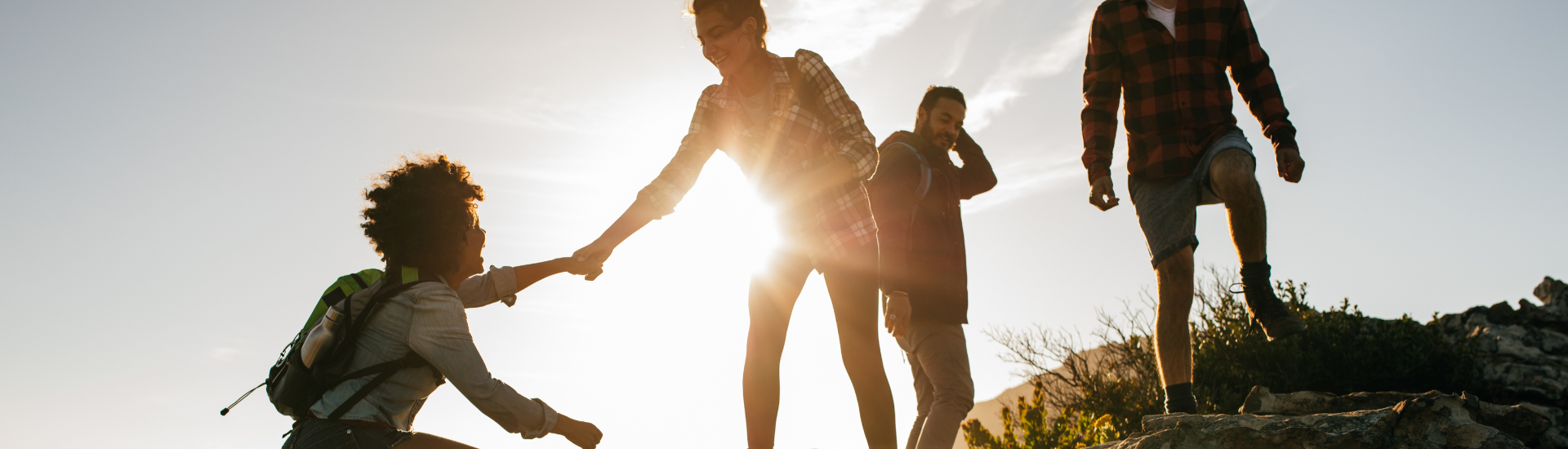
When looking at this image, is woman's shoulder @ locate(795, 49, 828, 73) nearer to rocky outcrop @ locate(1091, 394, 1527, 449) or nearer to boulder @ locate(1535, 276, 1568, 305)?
rocky outcrop @ locate(1091, 394, 1527, 449)

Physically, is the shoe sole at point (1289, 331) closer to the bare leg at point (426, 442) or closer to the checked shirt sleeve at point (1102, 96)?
the checked shirt sleeve at point (1102, 96)

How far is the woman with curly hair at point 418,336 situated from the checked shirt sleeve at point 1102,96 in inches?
101

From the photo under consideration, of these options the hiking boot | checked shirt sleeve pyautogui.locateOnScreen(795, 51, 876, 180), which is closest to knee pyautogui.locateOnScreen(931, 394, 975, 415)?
the hiking boot

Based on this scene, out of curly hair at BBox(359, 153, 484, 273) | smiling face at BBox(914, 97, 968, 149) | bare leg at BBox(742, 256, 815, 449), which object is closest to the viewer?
curly hair at BBox(359, 153, 484, 273)

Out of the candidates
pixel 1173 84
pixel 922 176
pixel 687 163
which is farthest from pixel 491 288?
pixel 1173 84

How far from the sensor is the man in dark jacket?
12.6ft

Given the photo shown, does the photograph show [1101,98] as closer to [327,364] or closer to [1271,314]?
[1271,314]

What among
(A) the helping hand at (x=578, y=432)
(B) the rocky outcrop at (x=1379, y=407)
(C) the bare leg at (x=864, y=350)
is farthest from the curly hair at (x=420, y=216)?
(B) the rocky outcrop at (x=1379, y=407)

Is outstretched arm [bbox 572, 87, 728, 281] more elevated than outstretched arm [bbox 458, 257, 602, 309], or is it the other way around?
outstretched arm [bbox 572, 87, 728, 281]

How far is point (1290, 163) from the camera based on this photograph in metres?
3.30

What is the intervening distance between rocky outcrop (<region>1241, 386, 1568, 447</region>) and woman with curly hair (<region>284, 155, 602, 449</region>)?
251 cm

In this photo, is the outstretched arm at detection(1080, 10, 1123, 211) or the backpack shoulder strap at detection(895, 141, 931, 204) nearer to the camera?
the outstretched arm at detection(1080, 10, 1123, 211)

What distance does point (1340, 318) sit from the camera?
9656mm

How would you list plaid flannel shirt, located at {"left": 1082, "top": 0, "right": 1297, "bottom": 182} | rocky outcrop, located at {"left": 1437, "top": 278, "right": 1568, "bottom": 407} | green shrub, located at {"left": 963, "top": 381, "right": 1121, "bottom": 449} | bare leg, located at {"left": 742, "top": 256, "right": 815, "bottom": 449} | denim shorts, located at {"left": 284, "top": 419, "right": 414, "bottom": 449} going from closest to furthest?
1. denim shorts, located at {"left": 284, "top": 419, "right": 414, "bottom": 449}
2. bare leg, located at {"left": 742, "top": 256, "right": 815, "bottom": 449}
3. plaid flannel shirt, located at {"left": 1082, "top": 0, "right": 1297, "bottom": 182}
4. green shrub, located at {"left": 963, "top": 381, "right": 1121, "bottom": 449}
5. rocky outcrop, located at {"left": 1437, "top": 278, "right": 1568, "bottom": 407}
